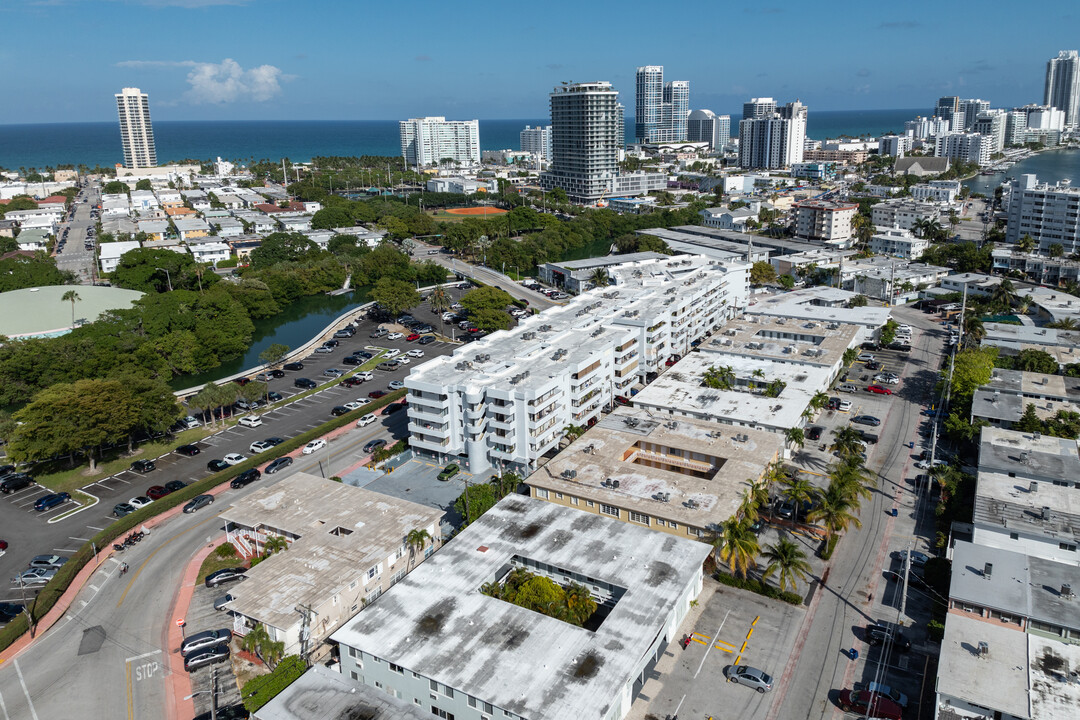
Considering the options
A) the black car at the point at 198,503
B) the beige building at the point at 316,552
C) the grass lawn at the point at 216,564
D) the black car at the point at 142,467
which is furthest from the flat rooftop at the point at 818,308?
the black car at the point at 142,467

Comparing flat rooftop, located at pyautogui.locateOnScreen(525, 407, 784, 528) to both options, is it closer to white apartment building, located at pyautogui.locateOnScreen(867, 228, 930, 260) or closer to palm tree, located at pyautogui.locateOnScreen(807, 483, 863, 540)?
palm tree, located at pyautogui.locateOnScreen(807, 483, 863, 540)

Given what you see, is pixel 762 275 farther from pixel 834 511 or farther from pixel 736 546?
pixel 736 546

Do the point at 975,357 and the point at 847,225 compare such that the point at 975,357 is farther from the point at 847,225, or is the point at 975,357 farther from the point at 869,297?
the point at 847,225

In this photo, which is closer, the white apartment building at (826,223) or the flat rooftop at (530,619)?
the flat rooftop at (530,619)

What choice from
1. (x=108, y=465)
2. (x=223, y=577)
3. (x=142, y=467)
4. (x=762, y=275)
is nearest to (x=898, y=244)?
(x=762, y=275)

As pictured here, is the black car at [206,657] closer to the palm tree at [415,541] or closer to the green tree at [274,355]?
the palm tree at [415,541]

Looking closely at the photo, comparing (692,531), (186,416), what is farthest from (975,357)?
(186,416)
